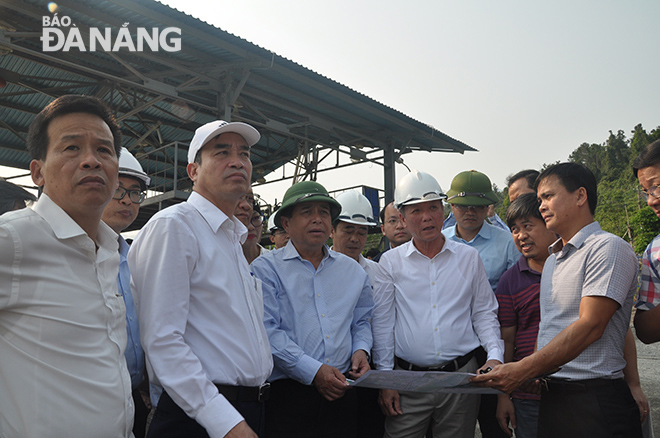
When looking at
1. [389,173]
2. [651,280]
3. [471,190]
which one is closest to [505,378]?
[651,280]

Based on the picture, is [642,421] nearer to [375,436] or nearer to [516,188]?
[375,436]

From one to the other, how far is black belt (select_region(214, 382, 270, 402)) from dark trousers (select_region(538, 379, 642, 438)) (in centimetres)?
155

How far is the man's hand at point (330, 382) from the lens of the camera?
2758mm

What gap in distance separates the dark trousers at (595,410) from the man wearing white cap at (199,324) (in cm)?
155

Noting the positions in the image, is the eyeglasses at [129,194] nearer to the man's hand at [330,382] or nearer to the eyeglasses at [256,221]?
the eyeglasses at [256,221]

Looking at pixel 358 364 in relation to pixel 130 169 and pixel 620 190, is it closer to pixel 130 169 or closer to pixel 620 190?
pixel 130 169

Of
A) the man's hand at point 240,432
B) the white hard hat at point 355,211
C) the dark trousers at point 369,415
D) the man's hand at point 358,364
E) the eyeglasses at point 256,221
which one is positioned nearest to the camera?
the man's hand at point 240,432

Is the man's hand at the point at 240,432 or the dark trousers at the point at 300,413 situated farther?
the dark trousers at the point at 300,413

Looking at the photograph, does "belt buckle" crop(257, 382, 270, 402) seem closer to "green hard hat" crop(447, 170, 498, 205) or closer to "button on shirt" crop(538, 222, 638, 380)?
"button on shirt" crop(538, 222, 638, 380)

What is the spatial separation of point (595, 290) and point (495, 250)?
1592 millimetres

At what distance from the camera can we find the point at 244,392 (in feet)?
6.93

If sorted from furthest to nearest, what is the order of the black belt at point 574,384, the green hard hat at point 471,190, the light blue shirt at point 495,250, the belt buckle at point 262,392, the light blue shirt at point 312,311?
the green hard hat at point 471,190 → the light blue shirt at point 495,250 → the light blue shirt at point 312,311 → the black belt at point 574,384 → the belt buckle at point 262,392

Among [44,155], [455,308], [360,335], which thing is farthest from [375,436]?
[44,155]

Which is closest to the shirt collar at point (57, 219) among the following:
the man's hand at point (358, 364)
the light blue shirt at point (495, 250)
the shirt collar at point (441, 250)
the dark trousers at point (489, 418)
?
the man's hand at point (358, 364)
